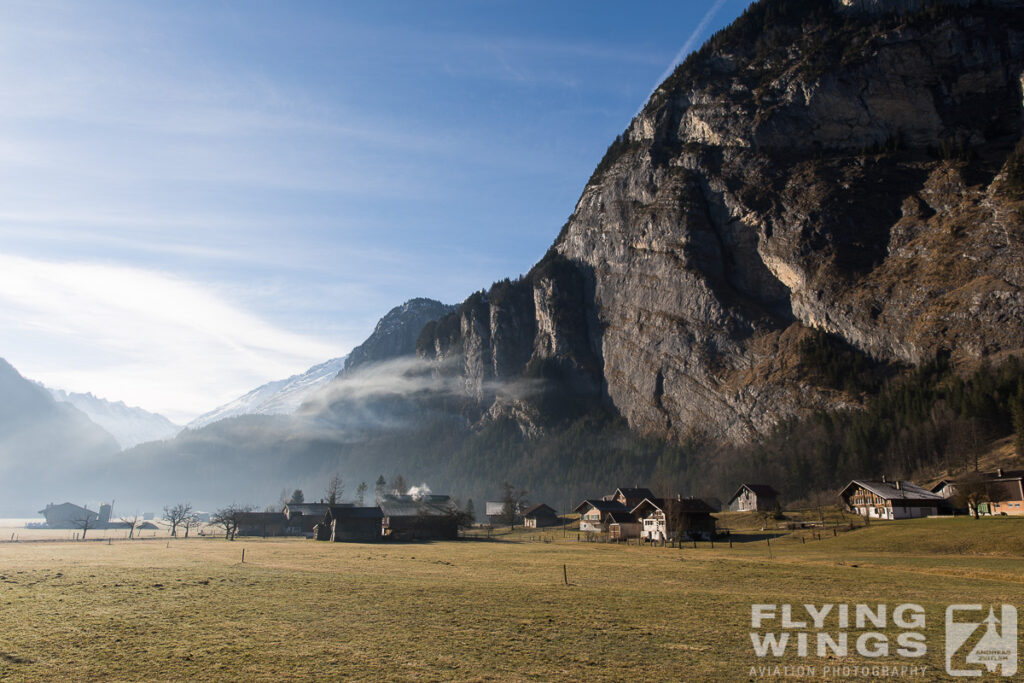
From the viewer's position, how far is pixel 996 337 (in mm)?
126062

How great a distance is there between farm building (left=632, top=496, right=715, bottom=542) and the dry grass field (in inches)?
1284

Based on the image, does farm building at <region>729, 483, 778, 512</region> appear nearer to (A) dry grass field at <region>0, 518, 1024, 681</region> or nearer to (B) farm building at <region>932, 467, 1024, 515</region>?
(B) farm building at <region>932, 467, 1024, 515</region>

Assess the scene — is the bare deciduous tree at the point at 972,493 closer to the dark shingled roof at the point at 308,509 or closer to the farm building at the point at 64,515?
the dark shingled roof at the point at 308,509

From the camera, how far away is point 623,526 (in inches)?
3696

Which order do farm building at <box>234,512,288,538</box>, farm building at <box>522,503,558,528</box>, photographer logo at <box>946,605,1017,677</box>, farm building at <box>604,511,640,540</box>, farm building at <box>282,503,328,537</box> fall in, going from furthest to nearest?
farm building at <box>522,503,558,528</box> → farm building at <box>282,503,328,537</box> → farm building at <box>234,512,288,538</box> → farm building at <box>604,511,640,540</box> → photographer logo at <box>946,605,1017,677</box>

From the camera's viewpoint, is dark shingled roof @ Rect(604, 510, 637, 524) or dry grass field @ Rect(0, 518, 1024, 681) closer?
dry grass field @ Rect(0, 518, 1024, 681)

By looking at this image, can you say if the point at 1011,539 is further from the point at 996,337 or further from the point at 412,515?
the point at 996,337

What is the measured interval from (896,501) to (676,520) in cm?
3142

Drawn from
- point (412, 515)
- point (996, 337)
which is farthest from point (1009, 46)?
point (412, 515)

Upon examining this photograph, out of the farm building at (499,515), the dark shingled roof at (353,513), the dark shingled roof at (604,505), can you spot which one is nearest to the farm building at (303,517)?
the dark shingled roof at (353,513)

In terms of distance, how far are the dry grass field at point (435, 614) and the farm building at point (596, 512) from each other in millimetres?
57402

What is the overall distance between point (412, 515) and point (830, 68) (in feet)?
662

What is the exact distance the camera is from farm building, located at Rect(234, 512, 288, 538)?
4793 inches

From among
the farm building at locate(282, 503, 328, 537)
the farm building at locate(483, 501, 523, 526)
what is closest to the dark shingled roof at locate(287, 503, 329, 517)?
the farm building at locate(282, 503, 328, 537)
